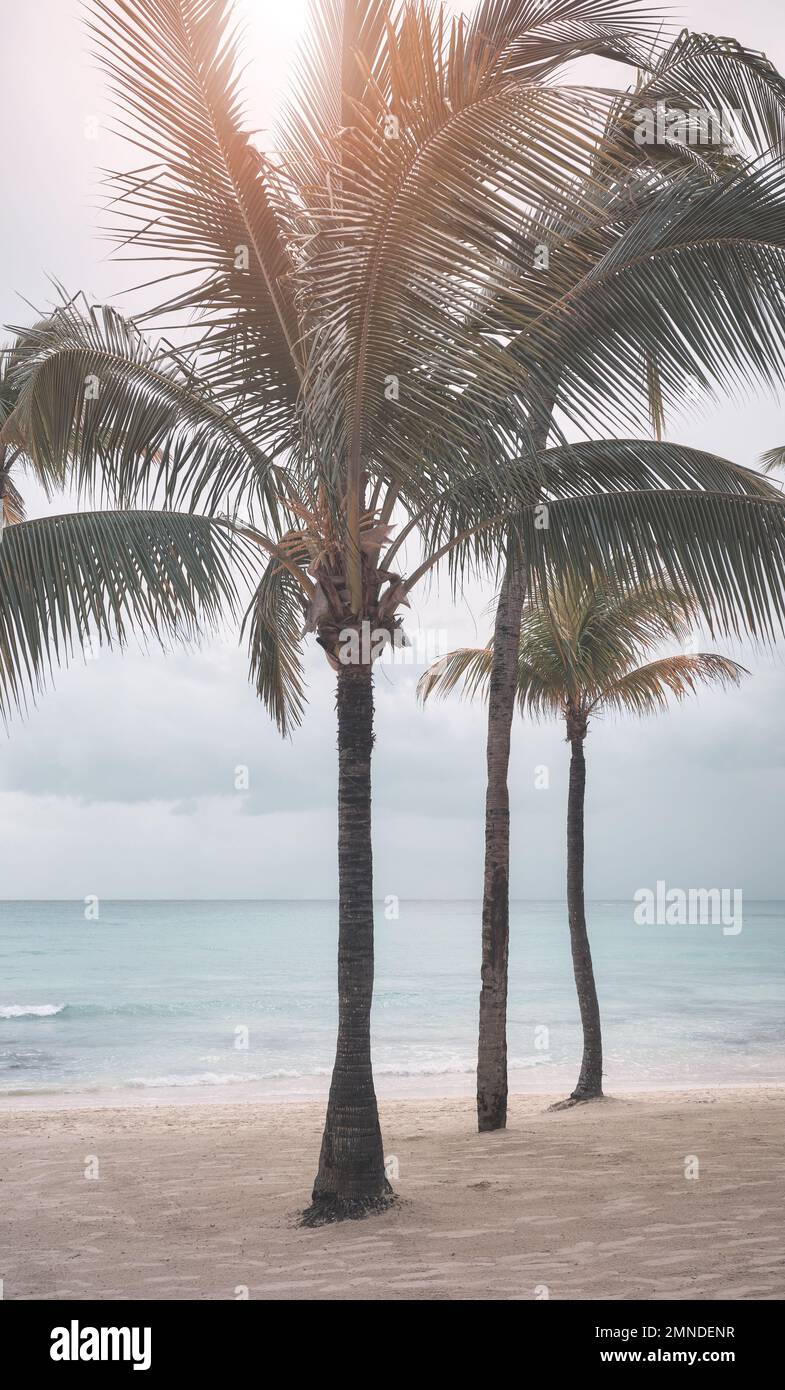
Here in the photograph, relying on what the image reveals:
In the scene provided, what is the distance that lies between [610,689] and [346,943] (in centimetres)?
739

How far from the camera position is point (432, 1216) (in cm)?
623

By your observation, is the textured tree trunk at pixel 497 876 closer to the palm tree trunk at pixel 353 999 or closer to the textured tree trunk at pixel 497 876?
the textured tree trunk at pixel 497 876

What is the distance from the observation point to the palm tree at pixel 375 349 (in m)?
4.83

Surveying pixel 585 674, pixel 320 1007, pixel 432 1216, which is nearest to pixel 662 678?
pixel 585 674

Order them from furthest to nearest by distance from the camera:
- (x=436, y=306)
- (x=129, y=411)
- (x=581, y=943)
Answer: (x=581, y=943)
(x=129, y=411)
(x=436, y=306)

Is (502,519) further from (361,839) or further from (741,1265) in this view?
(741,1265)

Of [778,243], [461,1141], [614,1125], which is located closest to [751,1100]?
[614,1125]

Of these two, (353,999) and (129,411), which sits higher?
(129,411)

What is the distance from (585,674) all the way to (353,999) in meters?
6.96

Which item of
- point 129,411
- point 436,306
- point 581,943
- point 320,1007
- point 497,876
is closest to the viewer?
point 436,306

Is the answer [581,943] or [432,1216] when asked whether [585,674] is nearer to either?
[581,943]

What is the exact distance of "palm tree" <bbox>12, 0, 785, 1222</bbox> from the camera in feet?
15.9

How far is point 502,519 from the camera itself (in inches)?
275

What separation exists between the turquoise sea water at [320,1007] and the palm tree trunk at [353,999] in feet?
32.7
